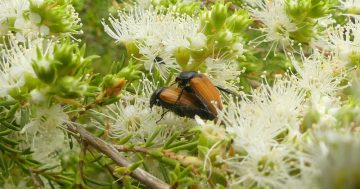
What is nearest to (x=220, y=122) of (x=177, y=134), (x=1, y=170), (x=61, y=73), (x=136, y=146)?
(x=177, y=134)

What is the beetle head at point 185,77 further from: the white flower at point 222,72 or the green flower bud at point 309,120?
the green flower bud at point 309,120

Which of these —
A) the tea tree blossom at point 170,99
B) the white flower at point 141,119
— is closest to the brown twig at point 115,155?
the tea tree blossom at point 170,99

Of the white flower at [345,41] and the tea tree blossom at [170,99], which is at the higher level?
the white flower at [345,41]

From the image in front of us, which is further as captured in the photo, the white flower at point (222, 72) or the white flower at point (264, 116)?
the white flower at point (222, 72)

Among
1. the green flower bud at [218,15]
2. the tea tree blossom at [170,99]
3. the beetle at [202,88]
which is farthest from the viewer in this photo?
the green flower bud at [218,15]

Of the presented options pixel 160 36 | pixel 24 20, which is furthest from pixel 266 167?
pixel 24 20

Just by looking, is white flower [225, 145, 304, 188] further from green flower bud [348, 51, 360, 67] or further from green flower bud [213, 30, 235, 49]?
green flower bud [348, 51, 360, 67]

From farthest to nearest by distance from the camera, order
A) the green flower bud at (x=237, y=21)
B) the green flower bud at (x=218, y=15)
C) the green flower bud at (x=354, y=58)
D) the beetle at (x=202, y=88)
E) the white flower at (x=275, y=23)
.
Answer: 1. the white flower at (x=275, y=23)
2. the green flower bud at (x=354, y=58)
3. the green flower bud at (x=237, y=21)
4. the green flower bud at (x=218, y=15)
5. the beetle at (x=202, y=88)
